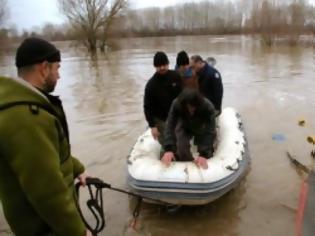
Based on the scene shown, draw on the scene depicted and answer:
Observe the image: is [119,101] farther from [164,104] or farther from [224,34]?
[224,34]

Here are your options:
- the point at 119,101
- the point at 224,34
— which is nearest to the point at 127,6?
the point at 224,34

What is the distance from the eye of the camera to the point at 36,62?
5.78ft

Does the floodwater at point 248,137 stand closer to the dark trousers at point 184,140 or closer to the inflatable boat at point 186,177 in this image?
the inflatable boat at point 186,177

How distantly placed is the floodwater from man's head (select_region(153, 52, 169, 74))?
1.45m

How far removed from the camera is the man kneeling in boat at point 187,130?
3951mm

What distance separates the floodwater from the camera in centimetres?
397

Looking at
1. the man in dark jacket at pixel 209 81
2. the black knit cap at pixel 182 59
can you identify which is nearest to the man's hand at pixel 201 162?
the man in dark jacket at pixel 209 81

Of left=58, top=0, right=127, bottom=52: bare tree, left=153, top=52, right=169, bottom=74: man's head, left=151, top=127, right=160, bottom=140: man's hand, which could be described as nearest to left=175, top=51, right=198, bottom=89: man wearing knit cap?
left=153, top=52, right=169, bottom=74: man's head

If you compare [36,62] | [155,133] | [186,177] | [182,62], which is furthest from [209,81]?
[36,62]

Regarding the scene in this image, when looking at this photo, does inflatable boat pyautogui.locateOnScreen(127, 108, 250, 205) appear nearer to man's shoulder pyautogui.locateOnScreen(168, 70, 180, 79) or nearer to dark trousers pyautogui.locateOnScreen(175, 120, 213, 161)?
dark trousers pyautogui.locateOnScreen(175, 120, 213, 161)

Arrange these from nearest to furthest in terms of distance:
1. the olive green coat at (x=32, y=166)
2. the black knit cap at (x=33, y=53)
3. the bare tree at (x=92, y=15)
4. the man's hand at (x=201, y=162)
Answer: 1. the olive green coat at (x=32, y=166)
2. the black knit cap at (x=33, y=53)
3. the man's hand at (x=201, y=162)
4. the bare tree at (x=92, y=15)

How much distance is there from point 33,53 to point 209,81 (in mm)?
3356

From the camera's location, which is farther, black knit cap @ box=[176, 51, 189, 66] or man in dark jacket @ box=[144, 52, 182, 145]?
black knit cap @ box=[176, 51, 189, 66]

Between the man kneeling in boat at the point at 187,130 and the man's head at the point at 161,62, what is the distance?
19.4 inches
